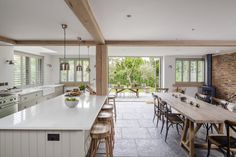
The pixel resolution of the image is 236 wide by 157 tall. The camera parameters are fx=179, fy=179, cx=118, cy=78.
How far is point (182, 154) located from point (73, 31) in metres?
3.43

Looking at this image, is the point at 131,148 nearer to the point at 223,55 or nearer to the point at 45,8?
the point at 45,8

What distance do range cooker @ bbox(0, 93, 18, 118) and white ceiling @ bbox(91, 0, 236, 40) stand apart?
115 inches

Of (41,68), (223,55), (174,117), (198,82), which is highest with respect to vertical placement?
(223,55)

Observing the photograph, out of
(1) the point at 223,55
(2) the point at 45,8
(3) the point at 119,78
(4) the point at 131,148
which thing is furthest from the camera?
(3) the point at 119,78

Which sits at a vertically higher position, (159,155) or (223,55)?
(223,55)

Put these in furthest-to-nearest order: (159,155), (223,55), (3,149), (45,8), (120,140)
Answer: (223,55) < (120,140) < (159,155) < (45,8) < (3,149)

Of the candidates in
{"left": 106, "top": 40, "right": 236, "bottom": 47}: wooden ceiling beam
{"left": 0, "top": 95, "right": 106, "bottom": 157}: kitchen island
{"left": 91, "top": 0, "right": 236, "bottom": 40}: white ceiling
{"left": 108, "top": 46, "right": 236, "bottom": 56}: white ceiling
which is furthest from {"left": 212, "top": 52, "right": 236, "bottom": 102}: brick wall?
{"left": 0, "top": 95, "right": 106, "bottom": 157}: kitchen island

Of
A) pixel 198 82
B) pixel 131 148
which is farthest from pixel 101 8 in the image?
pixel 198 82

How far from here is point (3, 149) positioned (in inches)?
82.1

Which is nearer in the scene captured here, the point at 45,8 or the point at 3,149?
the point at 3,149

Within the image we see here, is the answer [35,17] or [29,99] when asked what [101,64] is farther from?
[29,99]

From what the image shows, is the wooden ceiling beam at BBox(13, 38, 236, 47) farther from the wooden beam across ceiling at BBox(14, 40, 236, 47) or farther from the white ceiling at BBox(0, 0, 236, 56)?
the white ceiling at BBox(0, 0, 236, 56)

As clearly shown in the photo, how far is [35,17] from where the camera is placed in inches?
125

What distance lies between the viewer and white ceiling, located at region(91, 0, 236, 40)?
2570 mm
